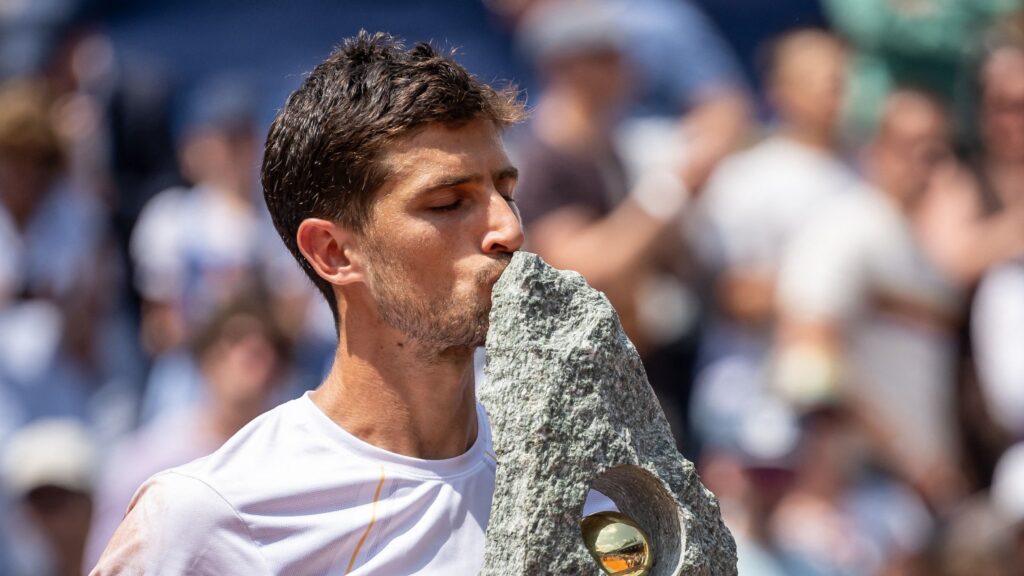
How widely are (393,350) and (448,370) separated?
122 mm

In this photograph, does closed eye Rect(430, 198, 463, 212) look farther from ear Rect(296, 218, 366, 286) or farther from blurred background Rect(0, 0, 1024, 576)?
blurred background Rect(0, 0, 1024, 576)

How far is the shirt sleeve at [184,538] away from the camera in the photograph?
2951 mm

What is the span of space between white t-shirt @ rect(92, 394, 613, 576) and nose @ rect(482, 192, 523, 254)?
47 cm

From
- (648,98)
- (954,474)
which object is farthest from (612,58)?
(954,474)

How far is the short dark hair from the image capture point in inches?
124

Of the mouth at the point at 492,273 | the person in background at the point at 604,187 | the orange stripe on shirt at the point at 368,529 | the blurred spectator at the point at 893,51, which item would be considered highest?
the blurred spectator at the point at 893,51

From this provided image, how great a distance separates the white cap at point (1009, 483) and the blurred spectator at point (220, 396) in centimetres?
310

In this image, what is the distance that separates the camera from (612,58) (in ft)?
23.6

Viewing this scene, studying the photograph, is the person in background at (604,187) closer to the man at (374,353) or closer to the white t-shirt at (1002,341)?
the white t-shirt at (1002,341)

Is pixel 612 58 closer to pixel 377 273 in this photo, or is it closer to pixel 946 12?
pixel 946 12

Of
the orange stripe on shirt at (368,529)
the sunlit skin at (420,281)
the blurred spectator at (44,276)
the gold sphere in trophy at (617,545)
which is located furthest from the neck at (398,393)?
the blurred spectator at (44,276)

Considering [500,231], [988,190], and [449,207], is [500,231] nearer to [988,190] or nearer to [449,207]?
[449,207]

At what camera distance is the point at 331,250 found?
3262 mm

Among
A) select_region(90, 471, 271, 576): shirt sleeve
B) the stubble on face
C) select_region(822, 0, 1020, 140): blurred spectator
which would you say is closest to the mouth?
the stubble on face
